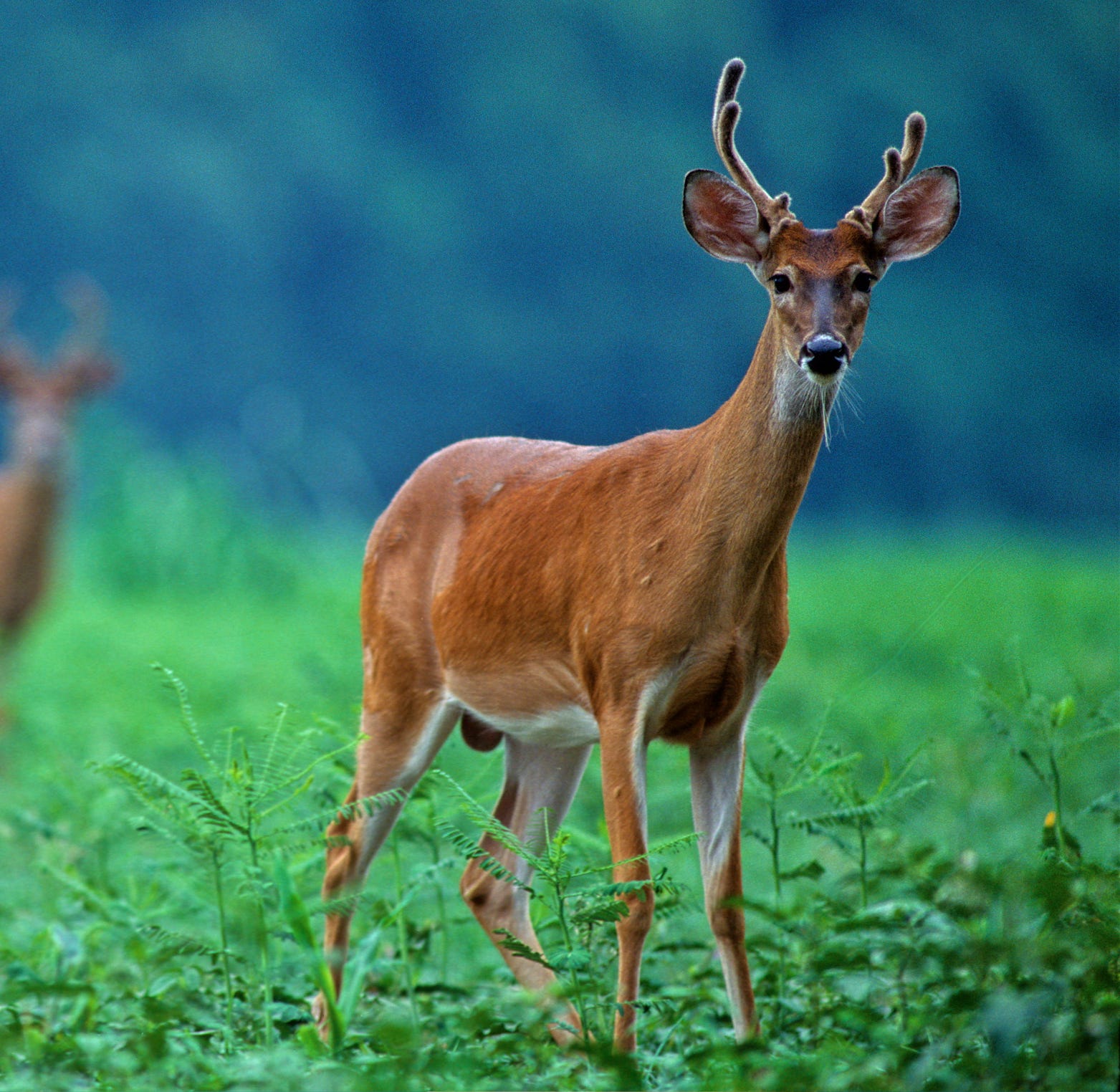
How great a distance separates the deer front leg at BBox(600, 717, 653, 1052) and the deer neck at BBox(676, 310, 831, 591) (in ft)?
1.29

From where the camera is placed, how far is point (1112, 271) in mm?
5039

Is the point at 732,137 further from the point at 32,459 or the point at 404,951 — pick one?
the point at 32,459

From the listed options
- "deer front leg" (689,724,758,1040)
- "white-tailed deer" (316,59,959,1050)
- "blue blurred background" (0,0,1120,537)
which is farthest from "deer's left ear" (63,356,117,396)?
"deer front leg" (689,724,758,1040)

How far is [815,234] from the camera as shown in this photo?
116 inches

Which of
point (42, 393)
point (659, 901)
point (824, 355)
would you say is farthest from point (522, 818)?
point (42, 393)

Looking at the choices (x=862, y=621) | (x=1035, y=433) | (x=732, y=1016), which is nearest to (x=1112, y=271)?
(x=1035, y=433)

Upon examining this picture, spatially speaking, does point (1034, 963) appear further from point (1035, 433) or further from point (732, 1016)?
point (1035, 433)

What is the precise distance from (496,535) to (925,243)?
1181 mm

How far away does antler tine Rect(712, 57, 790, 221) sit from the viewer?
298 cm

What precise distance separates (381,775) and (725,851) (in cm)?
91

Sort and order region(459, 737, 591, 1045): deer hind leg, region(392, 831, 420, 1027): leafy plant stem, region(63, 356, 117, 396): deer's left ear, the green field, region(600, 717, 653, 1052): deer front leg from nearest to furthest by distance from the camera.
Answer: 1. the green field
2. region(600, 717, 653, 1052): deer front leg
3. region(392, 831, 420, 1027): leafy plant stem
4. region(459, 737, 591, 1045): deer hind leg
5. region(63, 356, 117, 396): deer's left ear

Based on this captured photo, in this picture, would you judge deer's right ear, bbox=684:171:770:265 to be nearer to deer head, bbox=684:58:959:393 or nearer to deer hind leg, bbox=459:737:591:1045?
deer head, bbox=684:58:959:393

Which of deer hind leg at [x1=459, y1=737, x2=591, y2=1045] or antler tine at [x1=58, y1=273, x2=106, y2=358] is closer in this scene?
deer hind leg at [x1=459, y1=737, x2=591, y2=1045]

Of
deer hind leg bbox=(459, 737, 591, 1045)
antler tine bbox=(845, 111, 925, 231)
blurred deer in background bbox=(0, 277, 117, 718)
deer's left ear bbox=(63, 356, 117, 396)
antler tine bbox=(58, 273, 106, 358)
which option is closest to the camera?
antler tine bbox=(845, 111, 925, 231)
